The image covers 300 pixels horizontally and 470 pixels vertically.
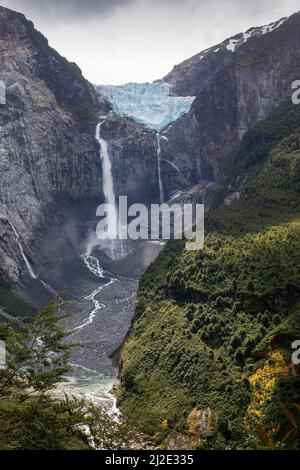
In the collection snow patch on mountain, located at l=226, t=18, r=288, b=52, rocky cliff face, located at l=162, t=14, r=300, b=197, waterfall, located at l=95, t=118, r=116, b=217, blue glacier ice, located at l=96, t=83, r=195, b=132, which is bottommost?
waterfall, located at l=95, t=118, r=116, b=217

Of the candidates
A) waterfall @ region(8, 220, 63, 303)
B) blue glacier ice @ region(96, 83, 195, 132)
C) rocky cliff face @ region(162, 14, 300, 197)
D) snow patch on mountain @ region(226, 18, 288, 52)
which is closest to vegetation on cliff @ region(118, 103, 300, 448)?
waterfall @ region(8, 220, 63, 303)

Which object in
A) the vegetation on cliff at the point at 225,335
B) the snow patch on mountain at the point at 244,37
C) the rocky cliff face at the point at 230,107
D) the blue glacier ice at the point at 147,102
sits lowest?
the vegetation on cliff at the point at 225,335

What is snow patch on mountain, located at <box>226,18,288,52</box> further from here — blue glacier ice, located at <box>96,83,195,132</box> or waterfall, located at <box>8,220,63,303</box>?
waterfall, located at <box>8,220,63,303</box>

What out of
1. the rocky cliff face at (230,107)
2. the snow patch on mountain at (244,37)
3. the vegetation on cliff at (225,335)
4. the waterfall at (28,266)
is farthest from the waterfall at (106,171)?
the vegetation on cliff at (225,335)

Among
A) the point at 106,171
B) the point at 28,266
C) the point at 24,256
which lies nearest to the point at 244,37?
the point at 106,171

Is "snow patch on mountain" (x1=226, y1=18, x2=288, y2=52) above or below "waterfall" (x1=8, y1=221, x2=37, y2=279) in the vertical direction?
above

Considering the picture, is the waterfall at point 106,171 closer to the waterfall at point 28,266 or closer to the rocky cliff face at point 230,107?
the rocky cliff face at point 230,107

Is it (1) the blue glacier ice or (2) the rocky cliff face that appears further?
(1) the blue glacier ice

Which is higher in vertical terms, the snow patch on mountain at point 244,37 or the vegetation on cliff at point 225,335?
the snow patch on mountain at point 244,37
